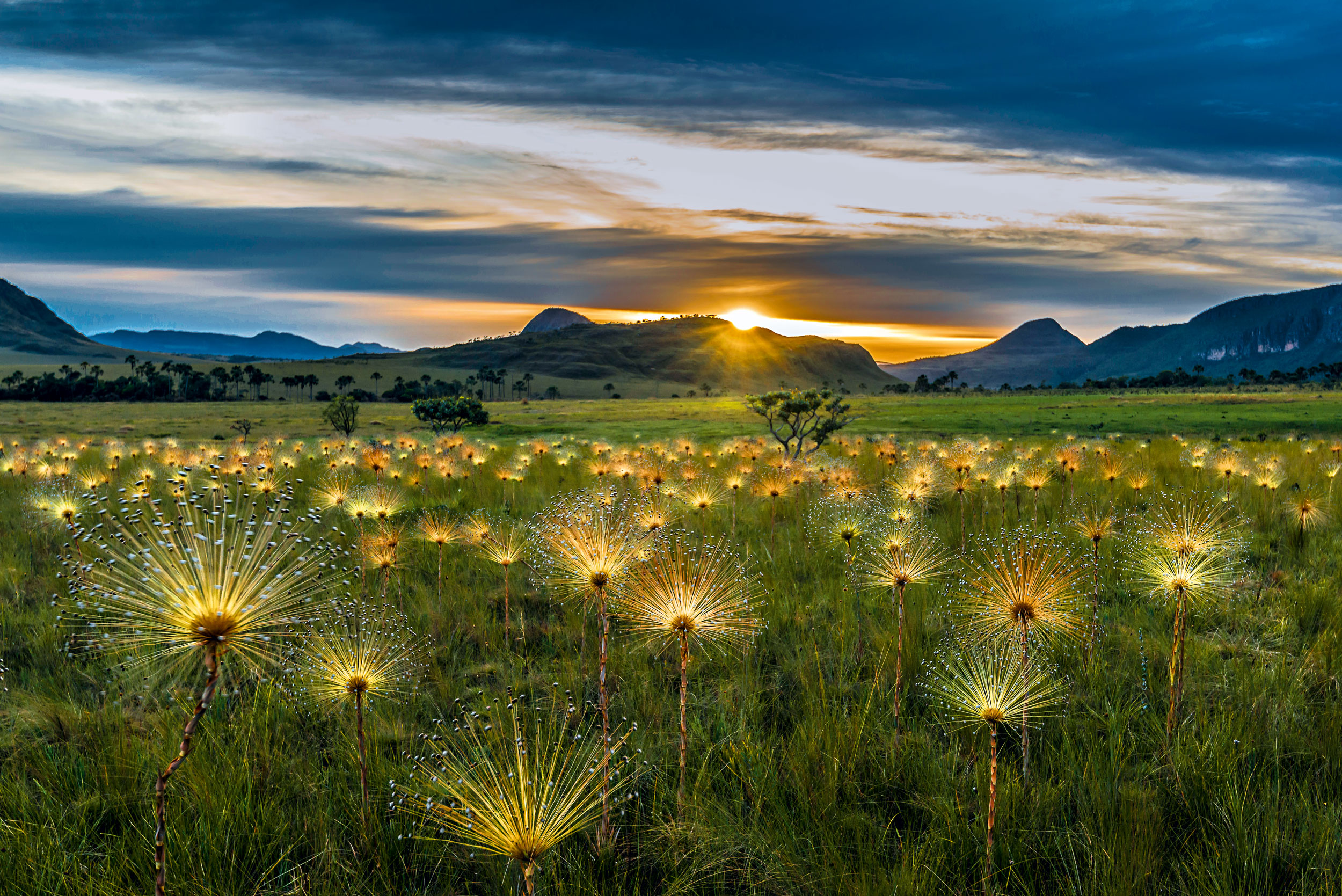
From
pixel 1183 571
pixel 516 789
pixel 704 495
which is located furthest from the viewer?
pixel 704 495

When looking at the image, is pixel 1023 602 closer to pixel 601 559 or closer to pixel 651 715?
pixel 601 559

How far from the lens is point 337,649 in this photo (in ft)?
12.9

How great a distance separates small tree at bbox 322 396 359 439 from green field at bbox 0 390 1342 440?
1545 millimetres

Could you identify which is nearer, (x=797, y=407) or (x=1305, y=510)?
(x=1305, y=510)

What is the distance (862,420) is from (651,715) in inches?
2337

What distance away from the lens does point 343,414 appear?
40.7 meters

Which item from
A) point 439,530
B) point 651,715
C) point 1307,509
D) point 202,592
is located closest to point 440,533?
point 439,530

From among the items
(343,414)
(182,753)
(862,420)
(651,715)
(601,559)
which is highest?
(343,414)

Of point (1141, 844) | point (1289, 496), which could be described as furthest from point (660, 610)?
point (1289, 496)

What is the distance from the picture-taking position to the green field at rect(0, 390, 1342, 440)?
4353 cm

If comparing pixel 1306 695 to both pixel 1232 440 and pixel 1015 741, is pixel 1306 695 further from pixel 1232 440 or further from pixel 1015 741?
pixel 1232 440

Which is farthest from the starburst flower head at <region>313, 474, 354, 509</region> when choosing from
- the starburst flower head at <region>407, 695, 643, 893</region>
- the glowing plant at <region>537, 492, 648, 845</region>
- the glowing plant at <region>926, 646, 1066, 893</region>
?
the glowing plant at <region>926, 646, 1066, 893</region>

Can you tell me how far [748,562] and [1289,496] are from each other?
13.1m

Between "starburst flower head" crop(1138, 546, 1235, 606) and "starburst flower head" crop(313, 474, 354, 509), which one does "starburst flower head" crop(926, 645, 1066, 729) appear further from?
"starburst flower head" crop(313, 474, 354, 509)
